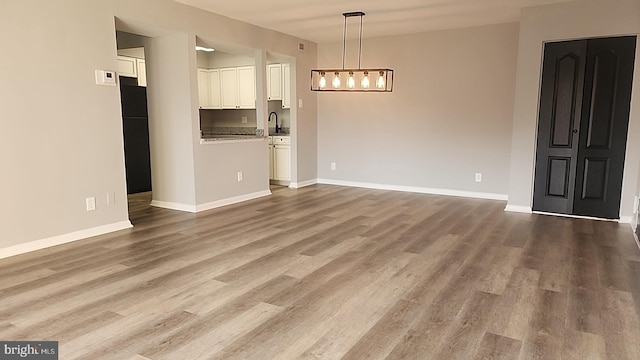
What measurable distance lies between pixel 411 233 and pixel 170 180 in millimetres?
3131

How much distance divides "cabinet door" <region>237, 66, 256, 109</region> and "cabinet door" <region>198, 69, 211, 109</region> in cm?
80

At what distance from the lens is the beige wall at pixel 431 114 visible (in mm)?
5914

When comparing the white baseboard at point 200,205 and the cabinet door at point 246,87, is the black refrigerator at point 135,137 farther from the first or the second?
the cabinet door at point 246,87

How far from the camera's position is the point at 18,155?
3490mm

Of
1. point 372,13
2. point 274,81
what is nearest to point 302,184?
point 274,81

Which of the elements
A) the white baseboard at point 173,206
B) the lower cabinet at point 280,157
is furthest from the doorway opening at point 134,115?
the lower cabinet at point 280,157

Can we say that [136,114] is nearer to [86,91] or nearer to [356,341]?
[86,91]

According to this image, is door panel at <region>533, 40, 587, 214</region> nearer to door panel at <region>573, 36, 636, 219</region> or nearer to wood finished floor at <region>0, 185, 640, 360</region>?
door panel at <region>573, 36, 636, 219</region>

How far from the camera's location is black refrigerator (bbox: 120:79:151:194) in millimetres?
6148

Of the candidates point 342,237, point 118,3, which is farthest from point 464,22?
point 118,3

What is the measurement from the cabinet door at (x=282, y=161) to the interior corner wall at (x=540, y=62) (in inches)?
140

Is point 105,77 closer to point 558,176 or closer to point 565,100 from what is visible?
point 565,100

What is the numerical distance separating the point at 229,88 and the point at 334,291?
19.1 feet

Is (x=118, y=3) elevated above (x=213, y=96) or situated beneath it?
elevated above
